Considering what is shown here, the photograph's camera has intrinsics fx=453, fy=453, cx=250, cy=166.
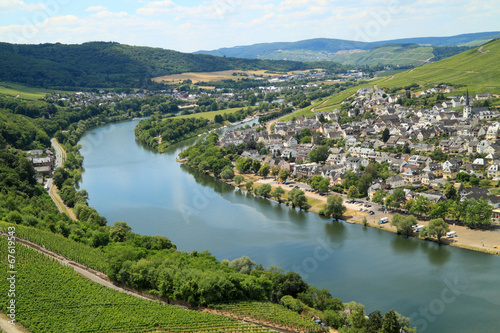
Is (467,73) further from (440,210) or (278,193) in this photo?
(440,210)

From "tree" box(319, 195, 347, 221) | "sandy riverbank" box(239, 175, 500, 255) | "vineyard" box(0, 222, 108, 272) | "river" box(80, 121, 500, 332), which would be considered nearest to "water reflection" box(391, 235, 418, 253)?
"river" box(80, 121, 500, 332)

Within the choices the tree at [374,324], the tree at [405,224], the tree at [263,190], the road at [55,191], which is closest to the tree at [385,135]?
the tree at [263,190]

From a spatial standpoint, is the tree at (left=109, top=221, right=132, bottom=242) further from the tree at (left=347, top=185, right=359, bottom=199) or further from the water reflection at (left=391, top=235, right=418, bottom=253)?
the tree at (left=347, top=185, right=359, bottom=199)

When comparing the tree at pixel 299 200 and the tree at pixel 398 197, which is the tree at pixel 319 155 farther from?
the tree at pixel 398 197

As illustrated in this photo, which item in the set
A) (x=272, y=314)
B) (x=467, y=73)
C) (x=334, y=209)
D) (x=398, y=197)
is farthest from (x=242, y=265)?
(x=467, y=73)

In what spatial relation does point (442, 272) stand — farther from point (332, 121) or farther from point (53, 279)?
point (332, 121)

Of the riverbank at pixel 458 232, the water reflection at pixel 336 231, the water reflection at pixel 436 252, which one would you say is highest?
the riverbank at pixel 458 232
